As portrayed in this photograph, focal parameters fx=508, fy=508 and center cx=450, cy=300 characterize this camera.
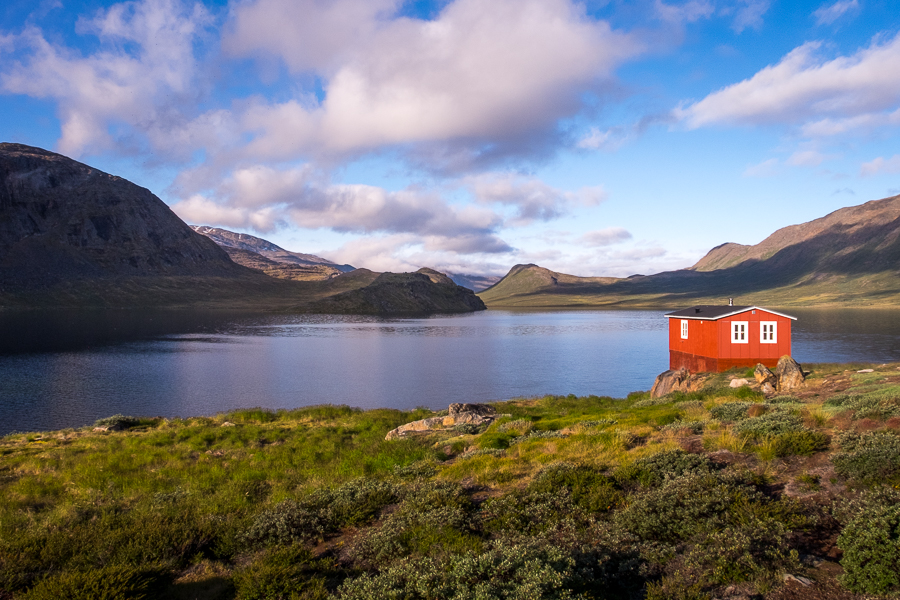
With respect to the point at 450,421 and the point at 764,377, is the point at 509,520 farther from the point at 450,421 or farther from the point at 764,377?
the point at 764,377

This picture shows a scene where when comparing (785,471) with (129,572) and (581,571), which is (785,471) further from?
(129,572)

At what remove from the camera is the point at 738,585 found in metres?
6.22

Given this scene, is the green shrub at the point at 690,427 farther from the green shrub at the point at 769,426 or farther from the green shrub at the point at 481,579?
the green shrub at the point at 481,579

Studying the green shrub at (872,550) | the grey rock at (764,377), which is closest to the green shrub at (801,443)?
the green shrub at (872,550)

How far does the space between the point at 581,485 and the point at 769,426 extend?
20.3 feet

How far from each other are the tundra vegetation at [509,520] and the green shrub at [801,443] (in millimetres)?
40

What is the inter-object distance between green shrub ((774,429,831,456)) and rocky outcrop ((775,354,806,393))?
1686 cm

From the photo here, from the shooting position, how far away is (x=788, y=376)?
26.7 m

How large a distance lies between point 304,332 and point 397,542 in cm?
10379

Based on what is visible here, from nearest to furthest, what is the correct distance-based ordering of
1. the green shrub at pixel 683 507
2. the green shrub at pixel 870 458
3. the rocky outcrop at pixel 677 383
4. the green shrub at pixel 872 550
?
the green shrub at pixel 872 550
the green shrub at pixel 683 507
the green shrub at pixel 870 458
the rocky outcrop at pixel 677 383

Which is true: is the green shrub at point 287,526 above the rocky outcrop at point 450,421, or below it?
above

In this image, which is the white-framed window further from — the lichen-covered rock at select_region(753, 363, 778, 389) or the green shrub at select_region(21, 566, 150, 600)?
the green shrub at select_region(21, 566, 150, 600)

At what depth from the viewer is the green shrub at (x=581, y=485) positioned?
29.3 feet

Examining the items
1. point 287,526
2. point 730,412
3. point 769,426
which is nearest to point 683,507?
point 769,426
